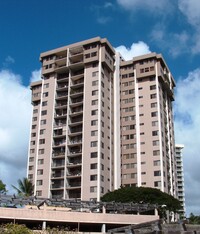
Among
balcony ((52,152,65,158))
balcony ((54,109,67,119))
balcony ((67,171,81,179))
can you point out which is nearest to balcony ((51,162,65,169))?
balcony ((52,152,65,158))

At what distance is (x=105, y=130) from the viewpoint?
8488 centimetres

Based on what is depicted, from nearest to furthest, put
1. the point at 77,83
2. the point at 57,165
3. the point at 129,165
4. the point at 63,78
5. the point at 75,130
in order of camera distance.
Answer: the point at 57,165
the point at 129,165
the point at 75,130
the point at 77,83
the point at 63,78

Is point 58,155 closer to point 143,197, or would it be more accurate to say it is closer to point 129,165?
point 129,165

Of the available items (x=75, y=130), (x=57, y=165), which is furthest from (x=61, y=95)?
(x=57, y=165)

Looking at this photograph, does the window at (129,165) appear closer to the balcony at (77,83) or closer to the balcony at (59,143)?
the balcony at (59,143)

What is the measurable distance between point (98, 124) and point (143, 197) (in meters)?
20.5

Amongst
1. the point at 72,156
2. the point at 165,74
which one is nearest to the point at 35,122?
the point at 72,156

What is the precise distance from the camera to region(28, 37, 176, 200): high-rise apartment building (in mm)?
82125

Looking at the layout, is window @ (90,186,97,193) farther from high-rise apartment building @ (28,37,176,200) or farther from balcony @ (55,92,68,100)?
balcony @ (55,92,68,100)

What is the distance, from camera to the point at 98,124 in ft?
271

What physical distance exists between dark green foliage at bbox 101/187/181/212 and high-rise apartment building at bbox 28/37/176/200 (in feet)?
18.3

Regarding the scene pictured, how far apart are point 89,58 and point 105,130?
19.1 m

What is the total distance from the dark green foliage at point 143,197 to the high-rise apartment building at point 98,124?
220 inches

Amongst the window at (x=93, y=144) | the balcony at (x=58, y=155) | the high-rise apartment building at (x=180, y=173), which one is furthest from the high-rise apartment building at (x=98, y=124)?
the high-rise apartment building at (x=180, y=173)
